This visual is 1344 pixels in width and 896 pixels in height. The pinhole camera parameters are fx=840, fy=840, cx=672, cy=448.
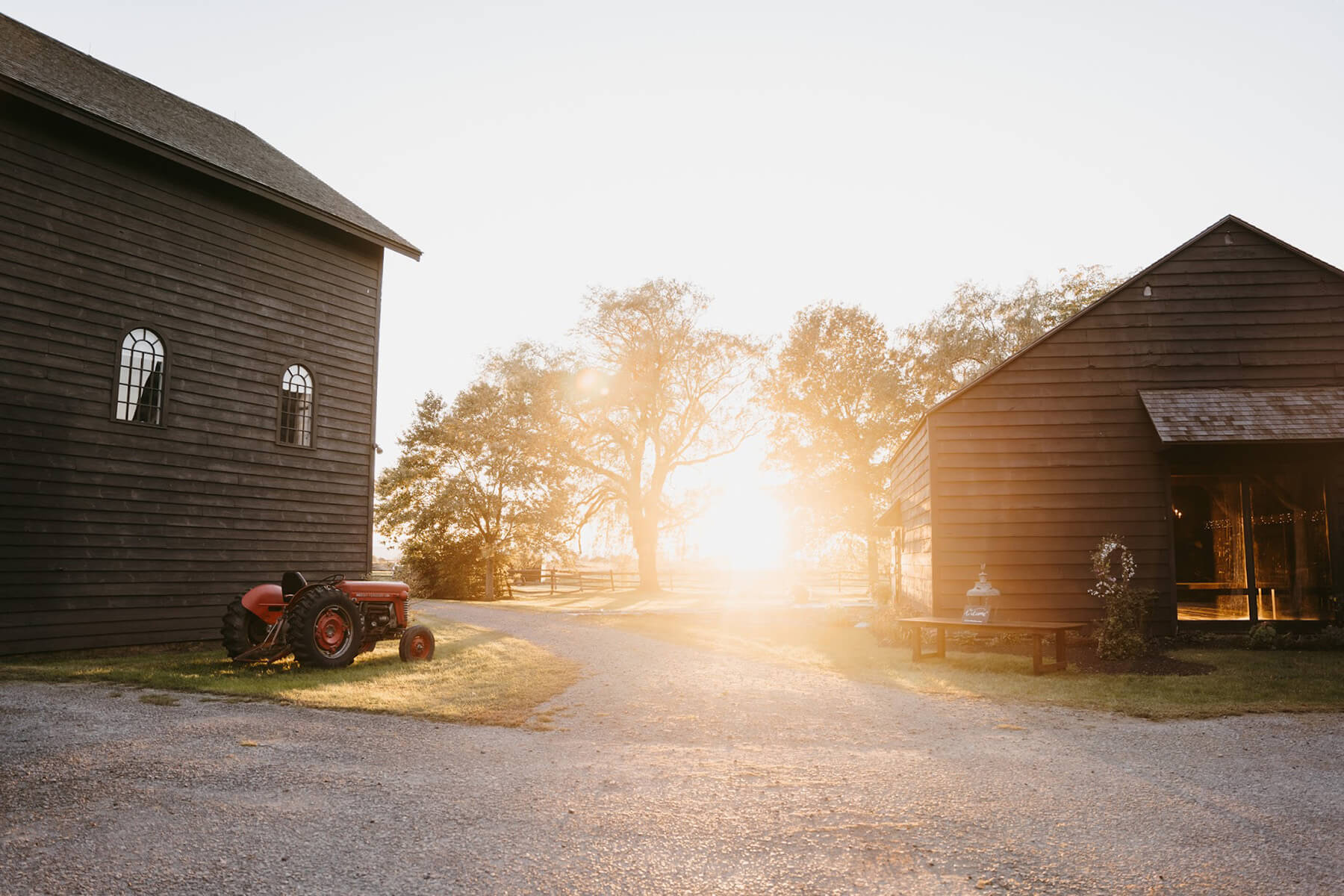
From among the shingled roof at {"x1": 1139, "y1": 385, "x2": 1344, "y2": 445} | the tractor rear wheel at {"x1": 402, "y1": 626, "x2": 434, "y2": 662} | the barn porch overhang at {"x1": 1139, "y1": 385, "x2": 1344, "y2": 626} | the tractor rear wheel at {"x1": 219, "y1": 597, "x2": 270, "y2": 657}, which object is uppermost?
the shingled roof at {"x1": 1139, "y1": 385, "x2": 1344, "y2": 445}

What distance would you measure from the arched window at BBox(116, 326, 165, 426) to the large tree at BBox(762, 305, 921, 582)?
2522cm

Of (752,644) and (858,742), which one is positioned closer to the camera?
(858,742)

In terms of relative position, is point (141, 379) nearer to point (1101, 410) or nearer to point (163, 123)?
point (163, 123)

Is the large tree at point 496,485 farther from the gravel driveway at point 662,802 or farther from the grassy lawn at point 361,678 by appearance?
the gravel driveway at point 662,802

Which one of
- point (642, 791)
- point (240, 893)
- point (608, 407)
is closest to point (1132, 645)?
point (642, 791)

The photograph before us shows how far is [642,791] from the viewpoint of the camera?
541 cm

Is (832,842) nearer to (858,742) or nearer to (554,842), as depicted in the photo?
(554,842)

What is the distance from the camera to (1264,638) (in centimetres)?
1252

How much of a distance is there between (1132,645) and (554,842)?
10.3 m

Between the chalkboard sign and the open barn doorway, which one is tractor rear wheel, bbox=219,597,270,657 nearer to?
the chalkboard sign

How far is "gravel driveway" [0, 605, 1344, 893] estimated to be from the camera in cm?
402

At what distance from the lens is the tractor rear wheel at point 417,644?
451 inches

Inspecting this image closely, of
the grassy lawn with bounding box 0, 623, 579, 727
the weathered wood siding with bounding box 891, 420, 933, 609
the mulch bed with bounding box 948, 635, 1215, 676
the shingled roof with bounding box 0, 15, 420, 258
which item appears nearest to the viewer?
the grassy lawn with bounding box 0, 623, 579, 727

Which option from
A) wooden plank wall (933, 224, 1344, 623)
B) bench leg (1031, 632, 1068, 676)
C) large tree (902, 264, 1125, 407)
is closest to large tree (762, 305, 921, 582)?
large tree (902, 264, 1125, 407)
